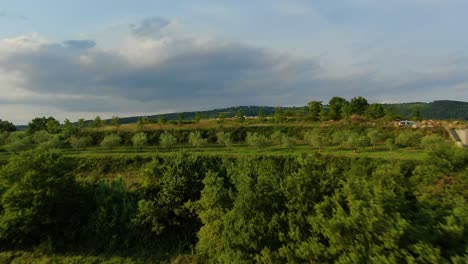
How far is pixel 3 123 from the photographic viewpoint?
293 feet

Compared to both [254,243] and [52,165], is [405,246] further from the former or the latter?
[52,165]

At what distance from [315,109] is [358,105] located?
9.74 m

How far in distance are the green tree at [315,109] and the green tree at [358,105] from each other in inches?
260

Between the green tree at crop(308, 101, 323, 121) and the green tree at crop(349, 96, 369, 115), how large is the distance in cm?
660

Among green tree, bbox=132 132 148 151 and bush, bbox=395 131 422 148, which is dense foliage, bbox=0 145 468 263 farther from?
bush, bbox=395 131 422 148

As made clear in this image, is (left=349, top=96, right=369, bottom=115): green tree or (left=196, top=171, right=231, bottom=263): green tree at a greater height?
(left=349, top=96, right=369, bottom=115): green tree

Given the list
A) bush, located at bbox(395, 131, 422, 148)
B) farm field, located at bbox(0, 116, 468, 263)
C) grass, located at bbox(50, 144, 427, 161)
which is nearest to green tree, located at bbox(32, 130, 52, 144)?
grass, located at bbox(50, 144, 427, 161)

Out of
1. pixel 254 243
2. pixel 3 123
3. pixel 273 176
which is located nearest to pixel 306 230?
pixel 254 243

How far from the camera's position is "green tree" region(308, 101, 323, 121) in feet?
255

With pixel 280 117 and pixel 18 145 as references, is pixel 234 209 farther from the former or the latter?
pixel 280 117

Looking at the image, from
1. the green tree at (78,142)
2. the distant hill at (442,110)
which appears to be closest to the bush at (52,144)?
the green tree at (78,142)

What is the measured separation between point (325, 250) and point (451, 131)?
5844 centimetres

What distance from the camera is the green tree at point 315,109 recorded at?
3056 inches

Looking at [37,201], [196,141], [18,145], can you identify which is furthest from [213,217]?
[18,145]
